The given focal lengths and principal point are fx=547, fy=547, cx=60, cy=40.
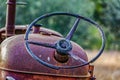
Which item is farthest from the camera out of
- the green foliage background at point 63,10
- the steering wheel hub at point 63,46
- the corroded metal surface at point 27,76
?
the green foliage background at point 63,10

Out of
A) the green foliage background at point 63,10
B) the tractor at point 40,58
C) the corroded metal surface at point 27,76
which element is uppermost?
the green foliage background at point 63,10

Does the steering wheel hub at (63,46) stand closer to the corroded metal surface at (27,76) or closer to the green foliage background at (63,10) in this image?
the corroded metal surface at (27,76)

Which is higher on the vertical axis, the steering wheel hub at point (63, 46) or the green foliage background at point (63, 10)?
the green foliage background at point (63, 10)

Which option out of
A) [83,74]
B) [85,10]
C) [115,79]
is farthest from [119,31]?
[83,74]

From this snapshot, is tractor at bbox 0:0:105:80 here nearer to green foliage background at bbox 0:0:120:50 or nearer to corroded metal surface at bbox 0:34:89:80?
corroded metal surface at bbox 0:34:89:80

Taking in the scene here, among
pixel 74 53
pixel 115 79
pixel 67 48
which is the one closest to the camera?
pixel 67 48

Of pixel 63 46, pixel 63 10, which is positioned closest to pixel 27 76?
pixel 63 46

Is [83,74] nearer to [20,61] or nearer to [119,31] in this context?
[20,61]

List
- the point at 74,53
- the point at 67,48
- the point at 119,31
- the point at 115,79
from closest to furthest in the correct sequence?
the point at 67,48 < the point at 74,53 < the point at 115,79 < the point at 119,31

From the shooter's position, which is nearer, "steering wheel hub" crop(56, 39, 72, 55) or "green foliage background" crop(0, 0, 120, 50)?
"steering wheel hub" crop(56, 39, 72, 55)

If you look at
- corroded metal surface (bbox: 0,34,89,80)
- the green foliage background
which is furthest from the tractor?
the green foliage background

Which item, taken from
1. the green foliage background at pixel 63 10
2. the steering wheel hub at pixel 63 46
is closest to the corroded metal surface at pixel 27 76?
the steering wheel hub at pixel 63 46
